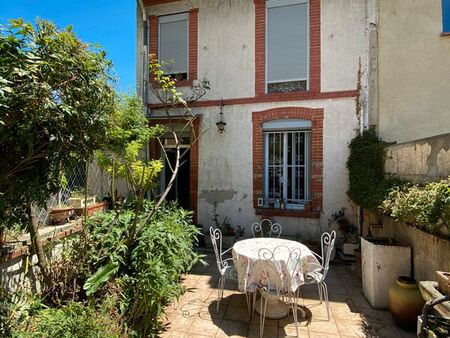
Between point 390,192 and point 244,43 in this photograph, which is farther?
point 244,43

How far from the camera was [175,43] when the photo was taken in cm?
704

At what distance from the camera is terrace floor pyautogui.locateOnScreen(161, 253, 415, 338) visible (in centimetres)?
313

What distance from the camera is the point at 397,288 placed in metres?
3.24

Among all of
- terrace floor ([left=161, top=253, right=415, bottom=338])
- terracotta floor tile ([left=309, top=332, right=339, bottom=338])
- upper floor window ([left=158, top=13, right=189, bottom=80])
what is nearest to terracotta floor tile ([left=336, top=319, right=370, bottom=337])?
terrace floor ([left=161, top=253, right=415, bottom=338])

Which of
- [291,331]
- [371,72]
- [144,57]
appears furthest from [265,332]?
[144,57]

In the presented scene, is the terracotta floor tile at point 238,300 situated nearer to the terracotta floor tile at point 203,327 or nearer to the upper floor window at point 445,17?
the terracotta floor tile at point 203,327

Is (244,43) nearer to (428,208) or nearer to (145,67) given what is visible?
(145,67)

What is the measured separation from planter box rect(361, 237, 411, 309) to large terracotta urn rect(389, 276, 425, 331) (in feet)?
1.01

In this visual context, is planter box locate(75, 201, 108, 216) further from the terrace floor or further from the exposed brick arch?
the exposed brick arch

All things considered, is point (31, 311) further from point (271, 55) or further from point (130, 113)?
point (271, 55)

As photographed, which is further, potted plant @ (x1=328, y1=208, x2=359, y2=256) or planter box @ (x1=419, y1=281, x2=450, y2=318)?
potted plant @ (x1=328, y1=208, x2=359, y2=256)

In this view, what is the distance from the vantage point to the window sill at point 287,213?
5996mm

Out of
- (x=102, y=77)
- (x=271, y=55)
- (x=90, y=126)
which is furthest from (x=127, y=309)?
(x=271, y=55)

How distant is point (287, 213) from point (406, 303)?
3.14 meters
